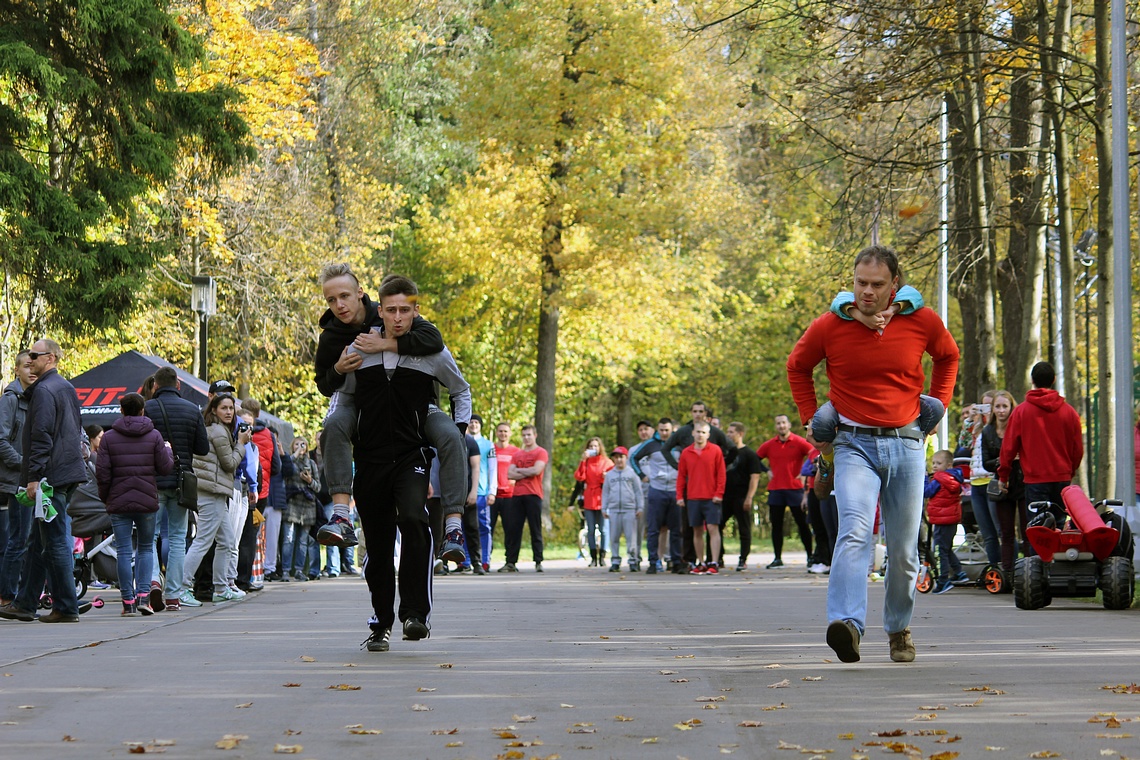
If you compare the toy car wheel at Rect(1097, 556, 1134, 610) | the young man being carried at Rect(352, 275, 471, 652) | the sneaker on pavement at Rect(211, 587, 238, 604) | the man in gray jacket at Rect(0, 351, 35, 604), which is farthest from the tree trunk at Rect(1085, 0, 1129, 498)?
the man in gray jacket at Rect(0, 351, 35, 604)

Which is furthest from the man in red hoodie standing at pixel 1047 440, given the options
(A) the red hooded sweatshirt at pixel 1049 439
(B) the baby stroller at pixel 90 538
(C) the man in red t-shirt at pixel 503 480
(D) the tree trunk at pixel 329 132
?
(D) the tree trunk at pixel 329 132

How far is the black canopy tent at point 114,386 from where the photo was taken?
72.1 ft

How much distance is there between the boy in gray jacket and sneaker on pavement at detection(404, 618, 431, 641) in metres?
13.7

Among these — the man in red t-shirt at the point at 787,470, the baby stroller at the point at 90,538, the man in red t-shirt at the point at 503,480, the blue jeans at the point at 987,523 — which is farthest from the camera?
the man in red t-shirt at the point at 503,480

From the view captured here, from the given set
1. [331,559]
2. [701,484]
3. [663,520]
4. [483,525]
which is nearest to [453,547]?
[701,484]

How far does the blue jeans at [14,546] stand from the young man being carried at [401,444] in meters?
4.67

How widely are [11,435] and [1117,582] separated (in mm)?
8788

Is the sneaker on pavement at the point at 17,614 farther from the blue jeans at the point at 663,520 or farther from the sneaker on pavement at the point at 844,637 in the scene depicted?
the blue jeans at the point at 663,520

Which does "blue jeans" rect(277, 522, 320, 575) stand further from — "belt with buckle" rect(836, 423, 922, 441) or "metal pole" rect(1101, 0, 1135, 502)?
"belt with buckle" rect(836, 423, 922, 441)

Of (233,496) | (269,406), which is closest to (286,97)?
(269,406)

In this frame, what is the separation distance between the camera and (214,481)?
1535 centimetres

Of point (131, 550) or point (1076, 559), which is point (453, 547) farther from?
point (1076, 559)

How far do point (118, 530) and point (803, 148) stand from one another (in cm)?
3202

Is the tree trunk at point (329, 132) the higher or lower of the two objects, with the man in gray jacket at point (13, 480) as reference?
higher
